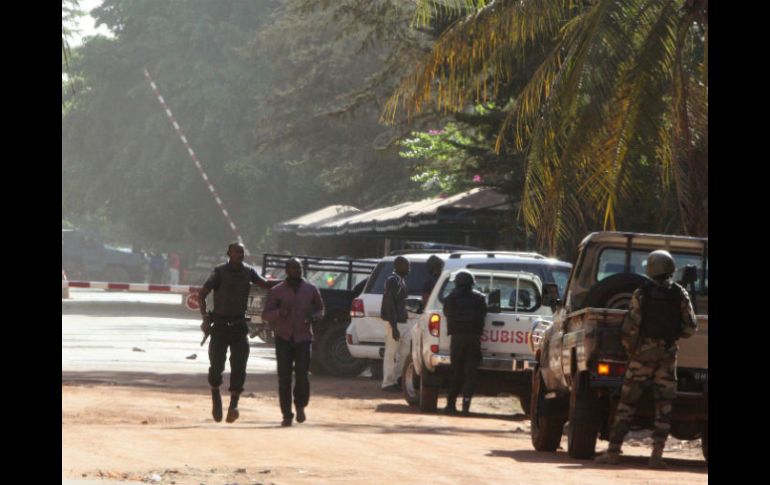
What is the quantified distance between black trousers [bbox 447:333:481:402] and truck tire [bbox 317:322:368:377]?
6776 mm

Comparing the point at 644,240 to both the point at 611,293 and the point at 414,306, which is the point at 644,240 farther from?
the point at 414,306

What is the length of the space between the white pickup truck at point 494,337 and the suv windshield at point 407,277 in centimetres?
286

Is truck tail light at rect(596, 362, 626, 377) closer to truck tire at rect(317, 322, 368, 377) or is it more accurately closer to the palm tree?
the palm tree

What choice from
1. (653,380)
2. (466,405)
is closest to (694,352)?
(653,380)

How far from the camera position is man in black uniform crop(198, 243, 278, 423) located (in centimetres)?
1744

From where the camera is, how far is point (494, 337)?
1938 centimetres
